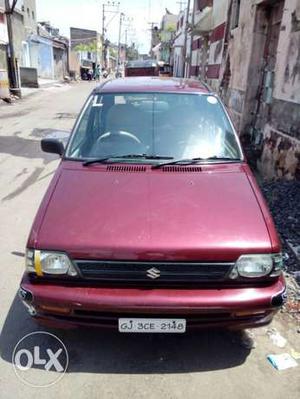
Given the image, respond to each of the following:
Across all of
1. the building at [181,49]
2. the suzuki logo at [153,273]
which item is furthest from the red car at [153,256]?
A: the building at [181,49]

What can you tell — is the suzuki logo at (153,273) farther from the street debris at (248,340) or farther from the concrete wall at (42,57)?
the concrete wall at (42,57)

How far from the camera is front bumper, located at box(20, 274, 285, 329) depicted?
95.9 inches

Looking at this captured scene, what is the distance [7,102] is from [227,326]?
18329 millimetres

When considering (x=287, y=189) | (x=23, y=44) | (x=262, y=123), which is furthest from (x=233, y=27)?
(x=23, y=44)

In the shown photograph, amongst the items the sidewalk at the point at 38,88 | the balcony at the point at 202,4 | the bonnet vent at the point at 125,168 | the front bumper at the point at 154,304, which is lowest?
the sidewalk at the point at 38,88

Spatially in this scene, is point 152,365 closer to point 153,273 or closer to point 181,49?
point 153,273

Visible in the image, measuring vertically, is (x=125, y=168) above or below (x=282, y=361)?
above

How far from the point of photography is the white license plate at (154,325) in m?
2.50

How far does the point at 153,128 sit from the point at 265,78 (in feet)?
20.7

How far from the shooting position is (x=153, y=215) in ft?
8.83

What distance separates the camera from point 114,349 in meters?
2.95

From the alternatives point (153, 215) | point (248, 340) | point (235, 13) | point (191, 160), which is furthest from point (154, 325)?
point (235, 13)

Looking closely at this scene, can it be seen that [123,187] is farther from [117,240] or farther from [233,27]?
[233,27]

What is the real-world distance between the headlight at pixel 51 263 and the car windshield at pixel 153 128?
1.18 meters
